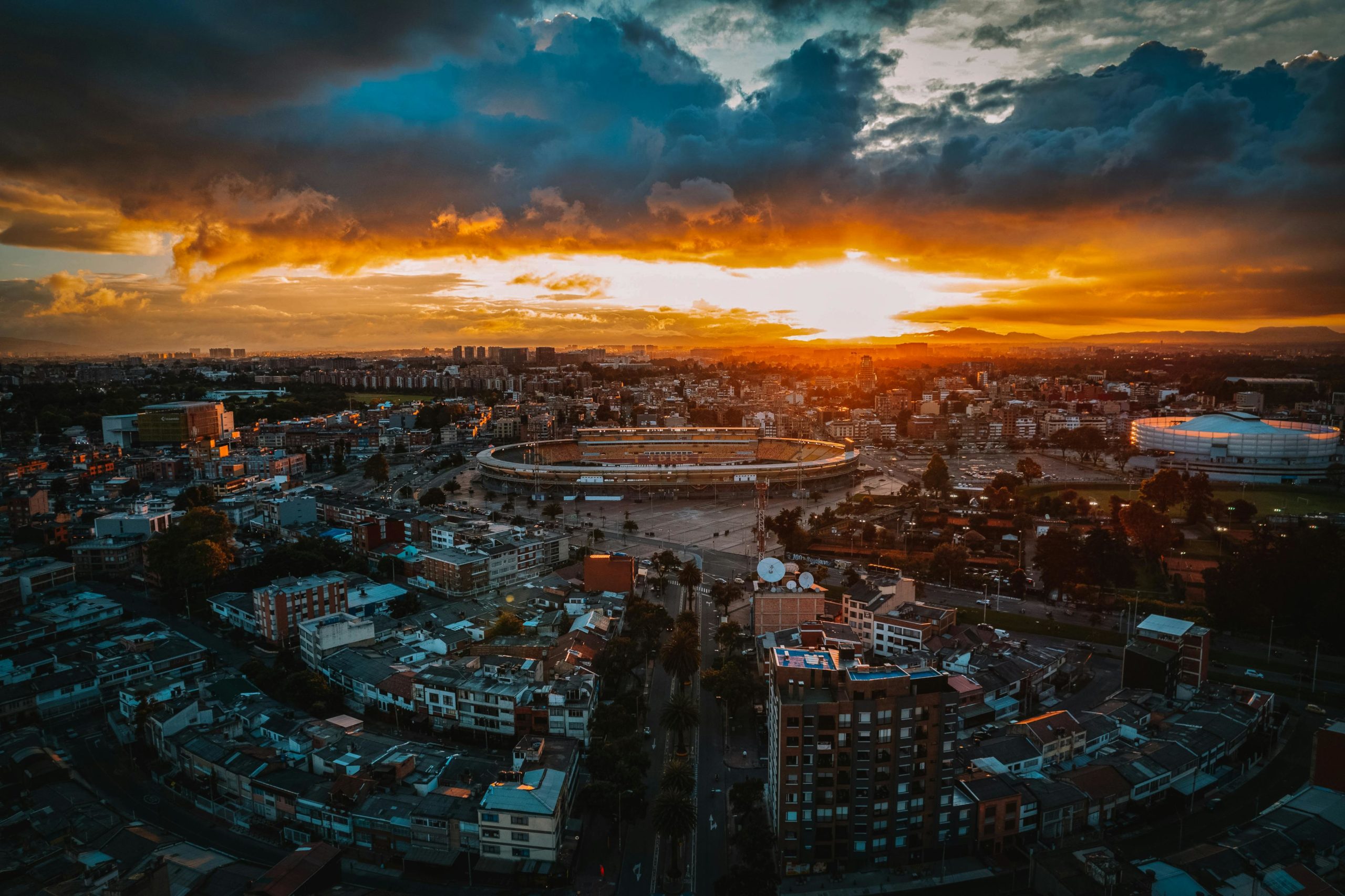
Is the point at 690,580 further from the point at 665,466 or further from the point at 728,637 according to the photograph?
the point at 665,466

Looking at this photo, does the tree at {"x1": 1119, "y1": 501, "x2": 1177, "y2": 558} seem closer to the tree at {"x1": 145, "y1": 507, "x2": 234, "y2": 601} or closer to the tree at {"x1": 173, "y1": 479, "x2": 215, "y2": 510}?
the tree at {"x1": 145, "y1": 507, "x2": 234, "y2": 601}

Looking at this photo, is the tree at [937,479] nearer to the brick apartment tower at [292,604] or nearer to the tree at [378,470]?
the brick apartment tower at [292,604]

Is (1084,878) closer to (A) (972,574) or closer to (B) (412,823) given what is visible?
(B) (412,823)

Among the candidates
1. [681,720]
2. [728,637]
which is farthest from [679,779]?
[728,637]

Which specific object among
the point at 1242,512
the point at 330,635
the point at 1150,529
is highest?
the point at 1150,529

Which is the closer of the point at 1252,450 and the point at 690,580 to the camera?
the point at 690,580

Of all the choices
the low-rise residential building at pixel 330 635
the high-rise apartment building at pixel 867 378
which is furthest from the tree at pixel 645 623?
the high-rise apartment building at pixel 867 378

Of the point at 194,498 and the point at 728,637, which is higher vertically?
the point at 194,498
